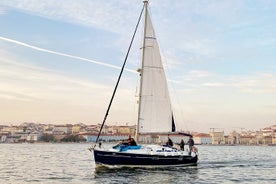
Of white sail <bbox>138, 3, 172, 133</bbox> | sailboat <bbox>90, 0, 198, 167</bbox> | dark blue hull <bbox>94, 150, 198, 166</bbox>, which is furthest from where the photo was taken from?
white sail <bbox>138, 3, 172, 133</bbox>

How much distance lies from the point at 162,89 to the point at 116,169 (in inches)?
299

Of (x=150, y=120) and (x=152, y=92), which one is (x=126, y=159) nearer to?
(x=150, y=120)

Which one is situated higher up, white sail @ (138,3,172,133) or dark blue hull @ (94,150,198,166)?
white sail @ (138,3,172,133)

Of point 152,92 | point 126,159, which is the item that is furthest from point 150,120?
point 126,159

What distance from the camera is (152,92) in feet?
99.2

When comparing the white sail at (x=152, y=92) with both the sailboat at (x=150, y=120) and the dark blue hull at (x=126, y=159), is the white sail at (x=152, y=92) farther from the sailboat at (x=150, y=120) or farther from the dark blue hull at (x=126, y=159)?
the dark blue hull at (x=126, y=159)

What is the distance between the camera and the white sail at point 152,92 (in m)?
29.8

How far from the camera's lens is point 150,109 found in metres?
30.0

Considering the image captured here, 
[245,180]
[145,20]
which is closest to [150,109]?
[145,20]

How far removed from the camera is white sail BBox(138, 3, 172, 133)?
29.8 meters

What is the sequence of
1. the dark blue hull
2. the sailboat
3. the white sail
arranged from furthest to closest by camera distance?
the white sail, the sailboat, the dark blue hull

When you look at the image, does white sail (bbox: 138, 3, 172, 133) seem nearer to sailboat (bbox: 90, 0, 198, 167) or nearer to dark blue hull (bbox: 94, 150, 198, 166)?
sailboat (bbox: 90, 0, 198, 167)

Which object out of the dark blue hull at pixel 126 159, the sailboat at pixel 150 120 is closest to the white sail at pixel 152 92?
the sailboat at pixel 150 120

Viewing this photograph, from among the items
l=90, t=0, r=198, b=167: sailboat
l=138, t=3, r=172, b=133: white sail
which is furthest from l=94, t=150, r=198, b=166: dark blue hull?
l=138, t=3, r=172, b=133: white sail
